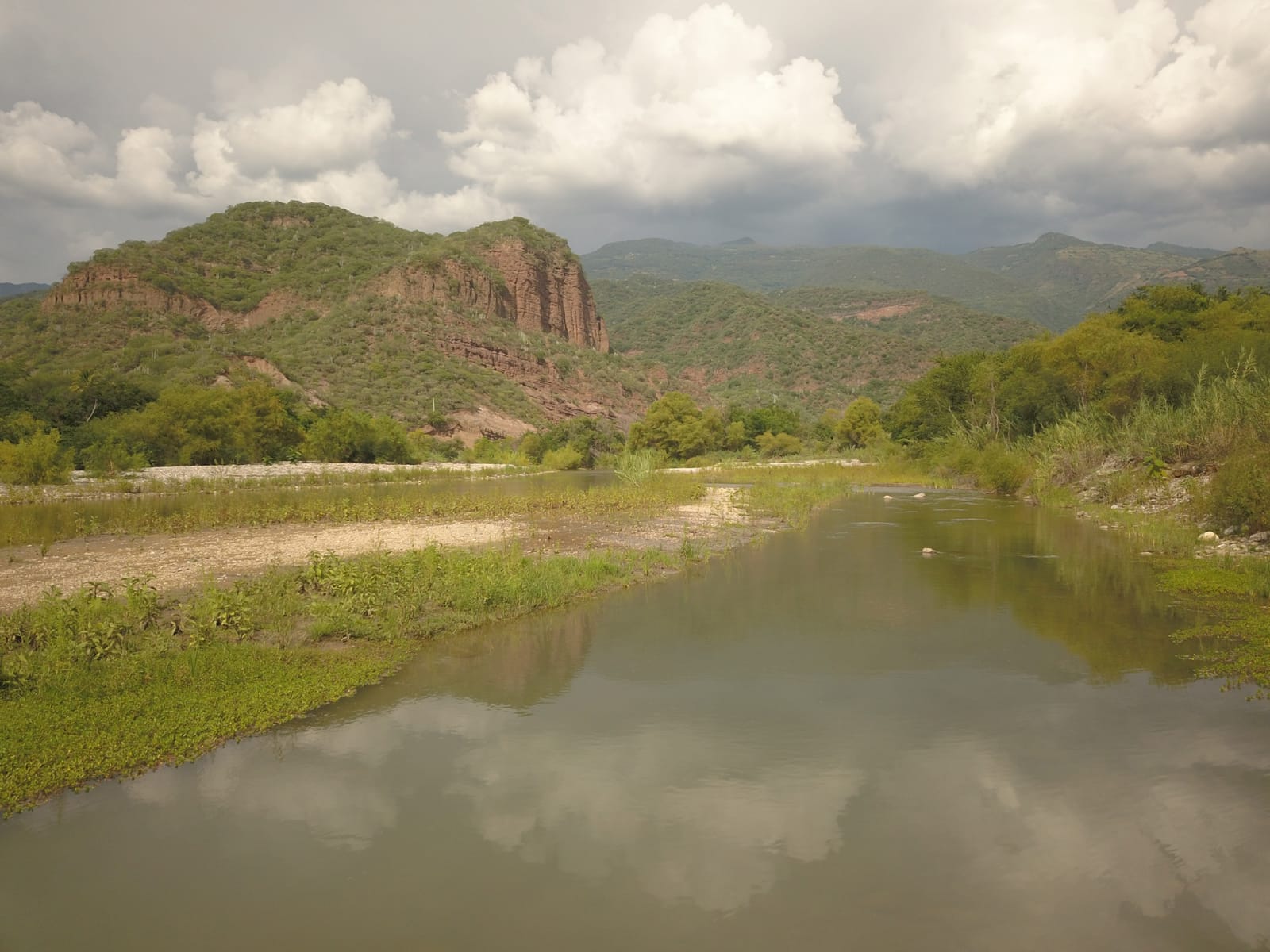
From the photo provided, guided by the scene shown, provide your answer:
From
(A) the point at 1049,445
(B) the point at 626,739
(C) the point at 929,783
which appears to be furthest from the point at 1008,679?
(A) the point at 1049,445

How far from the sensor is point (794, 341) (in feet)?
459

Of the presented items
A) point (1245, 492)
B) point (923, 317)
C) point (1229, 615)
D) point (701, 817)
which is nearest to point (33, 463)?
point (701, 817)

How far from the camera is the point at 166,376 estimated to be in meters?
65.4

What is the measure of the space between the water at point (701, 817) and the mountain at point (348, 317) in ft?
214

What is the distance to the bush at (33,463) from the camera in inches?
1407

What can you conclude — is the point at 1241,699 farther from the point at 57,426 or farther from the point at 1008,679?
the point at 57,426

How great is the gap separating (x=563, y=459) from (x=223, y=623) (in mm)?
58195

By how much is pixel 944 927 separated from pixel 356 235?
462 feet

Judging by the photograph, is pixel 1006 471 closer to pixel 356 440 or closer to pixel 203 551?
pixel 203 551

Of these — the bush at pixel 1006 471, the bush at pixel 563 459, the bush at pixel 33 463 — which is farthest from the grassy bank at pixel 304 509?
the bush at pixel 563 459

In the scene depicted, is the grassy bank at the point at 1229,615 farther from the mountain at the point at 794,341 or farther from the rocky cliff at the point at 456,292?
the mountain at the point at 794,341

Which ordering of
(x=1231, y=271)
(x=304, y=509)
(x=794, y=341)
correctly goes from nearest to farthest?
1. (x=304, y=509)
2. (x=794, y=341)
3. (x=1231, y=271)

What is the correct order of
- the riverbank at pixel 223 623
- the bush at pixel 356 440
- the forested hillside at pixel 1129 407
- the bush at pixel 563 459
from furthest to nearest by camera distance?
1. the bush at pixel 563 459
2. the bush at pixel 356 440
3. the forested hillside at pixel 1129 407
4. the riverbank at pixel 223 623

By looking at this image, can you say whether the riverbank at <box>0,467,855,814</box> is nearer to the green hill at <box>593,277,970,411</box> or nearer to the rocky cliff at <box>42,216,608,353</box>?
the rocky cliff at <box>42,216,608,353</box>
